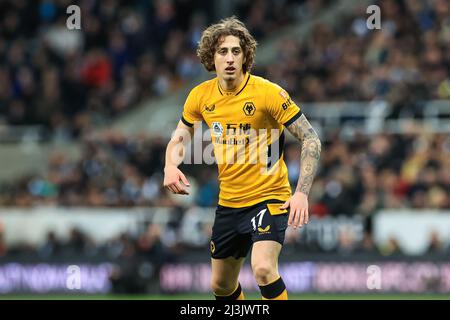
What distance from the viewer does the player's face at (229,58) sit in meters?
9.02

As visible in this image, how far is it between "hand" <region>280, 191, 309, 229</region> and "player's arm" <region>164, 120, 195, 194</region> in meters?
0.93

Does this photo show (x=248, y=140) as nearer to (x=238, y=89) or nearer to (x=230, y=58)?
(x=238, y=89)

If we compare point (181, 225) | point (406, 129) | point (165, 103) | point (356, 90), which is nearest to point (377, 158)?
point (406, 129)

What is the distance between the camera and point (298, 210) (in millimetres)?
8438

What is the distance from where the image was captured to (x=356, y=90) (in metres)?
20.7

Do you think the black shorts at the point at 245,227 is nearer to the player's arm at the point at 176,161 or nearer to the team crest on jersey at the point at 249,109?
the player's arm at the point at 176,161

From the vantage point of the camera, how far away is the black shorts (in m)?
8.96

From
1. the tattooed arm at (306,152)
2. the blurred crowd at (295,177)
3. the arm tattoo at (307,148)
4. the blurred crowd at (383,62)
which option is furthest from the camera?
the blurred crowd at (383,62)

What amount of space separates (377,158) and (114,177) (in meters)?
5.07

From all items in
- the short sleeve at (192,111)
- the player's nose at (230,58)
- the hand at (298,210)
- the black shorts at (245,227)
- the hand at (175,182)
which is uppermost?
the player's nose at (230,58)

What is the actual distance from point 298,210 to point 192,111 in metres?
1.51

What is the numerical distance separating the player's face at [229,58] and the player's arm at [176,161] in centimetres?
67

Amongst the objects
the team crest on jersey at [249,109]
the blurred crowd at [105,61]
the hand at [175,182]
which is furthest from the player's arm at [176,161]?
the blurred crowd at [105,61]

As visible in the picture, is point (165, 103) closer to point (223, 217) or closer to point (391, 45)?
point (391, 45)
